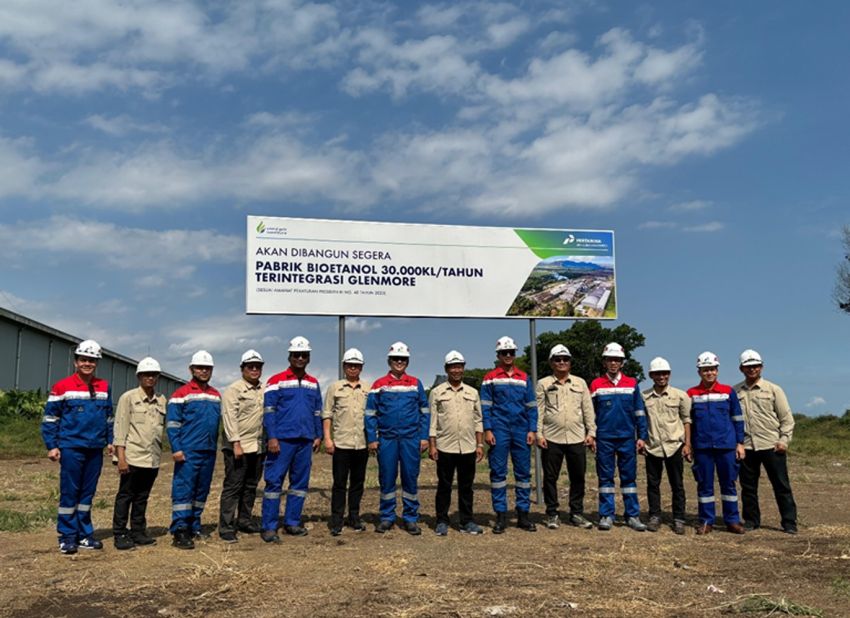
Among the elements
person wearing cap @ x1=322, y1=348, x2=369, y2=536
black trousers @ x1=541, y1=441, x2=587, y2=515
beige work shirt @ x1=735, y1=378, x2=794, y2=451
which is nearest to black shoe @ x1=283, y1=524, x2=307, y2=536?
person wearing cap @ x1=322, y1=348, x2=369, y2=536

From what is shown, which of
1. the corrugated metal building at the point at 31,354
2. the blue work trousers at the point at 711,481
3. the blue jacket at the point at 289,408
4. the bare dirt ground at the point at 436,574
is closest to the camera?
the bare dirt ground at the point at 436,574

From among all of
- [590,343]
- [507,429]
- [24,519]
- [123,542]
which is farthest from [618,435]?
[590,343]

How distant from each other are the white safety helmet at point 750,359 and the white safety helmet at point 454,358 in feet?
11.5

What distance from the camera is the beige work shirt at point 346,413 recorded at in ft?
28.4

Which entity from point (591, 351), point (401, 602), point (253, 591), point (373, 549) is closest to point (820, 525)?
point (373, 549)

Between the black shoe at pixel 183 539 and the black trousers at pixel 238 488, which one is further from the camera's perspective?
the black trousers at pixel 238 488

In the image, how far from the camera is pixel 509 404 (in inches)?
348

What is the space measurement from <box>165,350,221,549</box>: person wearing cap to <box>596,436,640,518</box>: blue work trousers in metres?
4.48

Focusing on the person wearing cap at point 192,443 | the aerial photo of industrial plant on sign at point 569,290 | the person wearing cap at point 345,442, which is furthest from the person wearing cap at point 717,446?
the person wearing cap at point 192,443

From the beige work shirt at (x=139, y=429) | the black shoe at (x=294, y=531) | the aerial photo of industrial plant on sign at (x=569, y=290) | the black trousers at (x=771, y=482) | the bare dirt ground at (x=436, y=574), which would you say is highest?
the aerial photo of industrial plant on sign at (x=569, y=290)

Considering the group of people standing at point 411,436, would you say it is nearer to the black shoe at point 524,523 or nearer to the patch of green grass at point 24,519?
the black shoe at point 524,523

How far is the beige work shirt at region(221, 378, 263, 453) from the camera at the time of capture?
27.1 ft

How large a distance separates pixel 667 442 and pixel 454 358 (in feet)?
8.90

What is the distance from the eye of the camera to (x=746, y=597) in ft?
18.8
